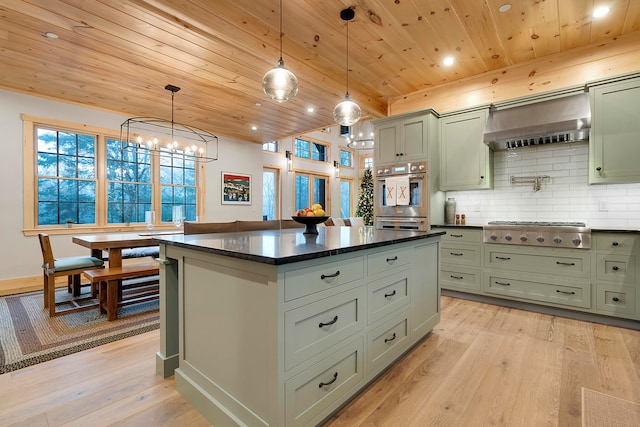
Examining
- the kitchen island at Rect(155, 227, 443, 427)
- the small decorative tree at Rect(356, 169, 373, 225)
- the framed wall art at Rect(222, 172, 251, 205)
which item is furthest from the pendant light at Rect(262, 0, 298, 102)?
the small decorative tree at Rect(356, 169, 373, 225)

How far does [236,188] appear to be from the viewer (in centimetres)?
701

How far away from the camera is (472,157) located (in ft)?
12.2

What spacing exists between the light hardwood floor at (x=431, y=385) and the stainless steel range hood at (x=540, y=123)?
1.98 meters

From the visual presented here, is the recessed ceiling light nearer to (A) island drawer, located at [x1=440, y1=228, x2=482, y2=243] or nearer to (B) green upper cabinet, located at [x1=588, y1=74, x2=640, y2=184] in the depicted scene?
(B) green upper cabinet, located at [x1=588, y1=74, x2=640, y2=184]

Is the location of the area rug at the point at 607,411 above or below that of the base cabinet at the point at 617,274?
below

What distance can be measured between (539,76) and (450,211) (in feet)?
6.18

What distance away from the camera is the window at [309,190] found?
874cm

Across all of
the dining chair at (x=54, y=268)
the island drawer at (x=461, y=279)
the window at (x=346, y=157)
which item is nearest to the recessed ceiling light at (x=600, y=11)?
the island drawer at (x=461, y=279)

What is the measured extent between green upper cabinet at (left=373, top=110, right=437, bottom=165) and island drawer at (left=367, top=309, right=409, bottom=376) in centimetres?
248

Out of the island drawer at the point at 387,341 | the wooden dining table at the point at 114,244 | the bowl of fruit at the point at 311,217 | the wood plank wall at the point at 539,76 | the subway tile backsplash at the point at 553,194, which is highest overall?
the wood plank wall at the point at 539,76

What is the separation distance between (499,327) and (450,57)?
118 inches

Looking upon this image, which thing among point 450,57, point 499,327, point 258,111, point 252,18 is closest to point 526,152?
point 450,57

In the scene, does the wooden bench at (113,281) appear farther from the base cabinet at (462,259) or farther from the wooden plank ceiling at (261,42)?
the base cabinet at (462,259)

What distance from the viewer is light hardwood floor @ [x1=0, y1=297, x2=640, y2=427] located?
1539 mm
